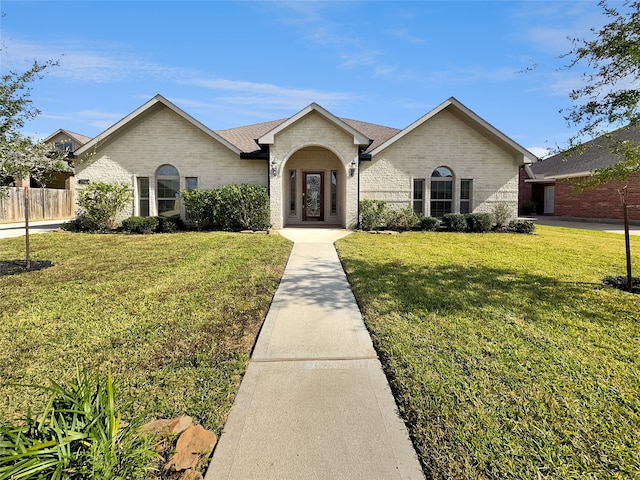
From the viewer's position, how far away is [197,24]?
1031 centimetres

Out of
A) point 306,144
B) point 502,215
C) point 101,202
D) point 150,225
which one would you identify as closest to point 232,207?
point 150,225

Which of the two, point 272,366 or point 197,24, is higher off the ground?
point 197,24

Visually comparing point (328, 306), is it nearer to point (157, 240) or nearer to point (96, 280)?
point (96, 280)

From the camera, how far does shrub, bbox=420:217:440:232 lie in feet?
49.6

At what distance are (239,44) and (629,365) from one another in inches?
504

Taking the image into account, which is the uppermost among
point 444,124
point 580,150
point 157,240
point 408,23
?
point 408,23

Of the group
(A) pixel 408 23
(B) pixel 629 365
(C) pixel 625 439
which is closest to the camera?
(C) pixel 625 439

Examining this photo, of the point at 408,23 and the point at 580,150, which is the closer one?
the point at 580,150

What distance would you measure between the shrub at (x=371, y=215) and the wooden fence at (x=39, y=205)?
17000mm

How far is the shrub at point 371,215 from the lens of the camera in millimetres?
14773

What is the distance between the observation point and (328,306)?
5340 millimetres

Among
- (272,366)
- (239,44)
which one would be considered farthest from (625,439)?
(239,44)

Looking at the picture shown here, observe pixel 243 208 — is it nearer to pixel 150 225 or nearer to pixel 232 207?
pixel 232 207

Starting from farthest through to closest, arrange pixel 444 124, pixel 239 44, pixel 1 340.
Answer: pixel 444 124 < pixel 239 44 < pixel 1 340
